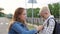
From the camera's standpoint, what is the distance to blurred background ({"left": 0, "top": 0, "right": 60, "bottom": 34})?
6.83 metres

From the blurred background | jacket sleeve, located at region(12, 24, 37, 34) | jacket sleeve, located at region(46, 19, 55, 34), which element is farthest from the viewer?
the blurred background

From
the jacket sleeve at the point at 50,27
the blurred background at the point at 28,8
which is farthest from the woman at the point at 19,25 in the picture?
the blurred background at the point at 28,8

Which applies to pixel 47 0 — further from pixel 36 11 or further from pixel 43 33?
pixel 43 33

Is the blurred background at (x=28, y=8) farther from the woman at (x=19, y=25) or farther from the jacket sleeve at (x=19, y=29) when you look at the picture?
the jacket sleeve at (x=19, y=29)

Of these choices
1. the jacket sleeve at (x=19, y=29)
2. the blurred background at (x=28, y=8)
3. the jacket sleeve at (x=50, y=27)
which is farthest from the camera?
the blurred background at (x=28, y=8)

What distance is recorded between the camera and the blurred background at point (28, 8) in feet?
22.4

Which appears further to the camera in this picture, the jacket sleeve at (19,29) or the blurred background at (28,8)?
the blurred background at (28,8)

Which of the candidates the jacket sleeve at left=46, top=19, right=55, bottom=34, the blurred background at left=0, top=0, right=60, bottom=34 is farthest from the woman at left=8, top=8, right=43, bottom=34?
the blurred background at left=0, top=0, right=60, bottom=34

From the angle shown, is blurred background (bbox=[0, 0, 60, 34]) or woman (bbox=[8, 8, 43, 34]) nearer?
woman (bbox=[8, 8, 43, 34])

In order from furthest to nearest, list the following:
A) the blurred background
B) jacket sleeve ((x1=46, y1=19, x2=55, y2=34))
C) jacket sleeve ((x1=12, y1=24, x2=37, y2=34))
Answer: the blurred background, jacket sleeve ((x1=46, y1=19, x2=55, y2=34)), jacket sleeve ((x1=12, y1=24, x2=37, y2=34))

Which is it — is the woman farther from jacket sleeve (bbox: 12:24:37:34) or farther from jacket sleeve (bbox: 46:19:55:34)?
jacket sleeve (bbox: 46:19:55:34)

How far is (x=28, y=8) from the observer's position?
705cm

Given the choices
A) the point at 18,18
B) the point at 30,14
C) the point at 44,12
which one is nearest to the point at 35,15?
the point at 30,14

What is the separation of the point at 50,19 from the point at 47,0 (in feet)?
12.4
